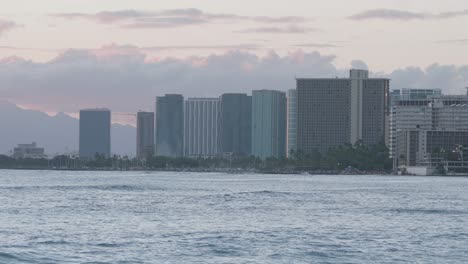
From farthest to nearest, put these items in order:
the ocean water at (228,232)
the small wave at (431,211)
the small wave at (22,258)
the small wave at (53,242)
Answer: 1. the small wave at (431,211)
2. the small wave at (53,242)
3. the ocean water at (228,232)
4. the small wave at (22,258)

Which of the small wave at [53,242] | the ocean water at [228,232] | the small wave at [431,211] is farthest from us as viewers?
the small wave at [431,211]

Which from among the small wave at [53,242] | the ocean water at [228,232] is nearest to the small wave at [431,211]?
the ocean water at [228,232]

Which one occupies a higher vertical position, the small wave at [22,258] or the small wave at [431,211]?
the small wave at [431,211]

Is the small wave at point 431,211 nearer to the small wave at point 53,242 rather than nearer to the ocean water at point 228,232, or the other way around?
the ocean water at point 228,232

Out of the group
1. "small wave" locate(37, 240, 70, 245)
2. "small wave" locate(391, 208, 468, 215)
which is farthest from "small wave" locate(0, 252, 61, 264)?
"small wave" locate(391, 208, 468, 215)

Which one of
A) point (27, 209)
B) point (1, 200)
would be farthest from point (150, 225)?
point (1, 200)

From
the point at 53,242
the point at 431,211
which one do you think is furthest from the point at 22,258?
the point at 431,211

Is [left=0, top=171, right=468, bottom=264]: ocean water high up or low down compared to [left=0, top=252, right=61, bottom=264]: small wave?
up

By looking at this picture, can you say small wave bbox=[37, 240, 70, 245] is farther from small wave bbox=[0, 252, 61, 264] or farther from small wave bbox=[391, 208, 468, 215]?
small wave bbox=[391, 208, 468, 215]

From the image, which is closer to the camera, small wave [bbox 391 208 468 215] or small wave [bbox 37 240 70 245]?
small wave [bbox 37 240 70 245]

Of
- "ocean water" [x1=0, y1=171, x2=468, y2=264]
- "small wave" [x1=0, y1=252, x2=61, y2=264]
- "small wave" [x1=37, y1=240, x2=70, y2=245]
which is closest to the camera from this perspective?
"small wave" [x1=0, y1=252, x2=61, y2=264]

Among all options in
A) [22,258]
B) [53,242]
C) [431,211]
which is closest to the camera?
[22,258]

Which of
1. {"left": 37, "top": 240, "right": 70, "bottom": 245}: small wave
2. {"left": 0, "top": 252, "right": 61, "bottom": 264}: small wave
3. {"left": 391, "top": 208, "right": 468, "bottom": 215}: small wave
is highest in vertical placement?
{"left": 391, "top": 208, "right": 468, "bottom": 215}: small wave

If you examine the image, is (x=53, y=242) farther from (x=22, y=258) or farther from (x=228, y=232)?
(x=228, y=232)
